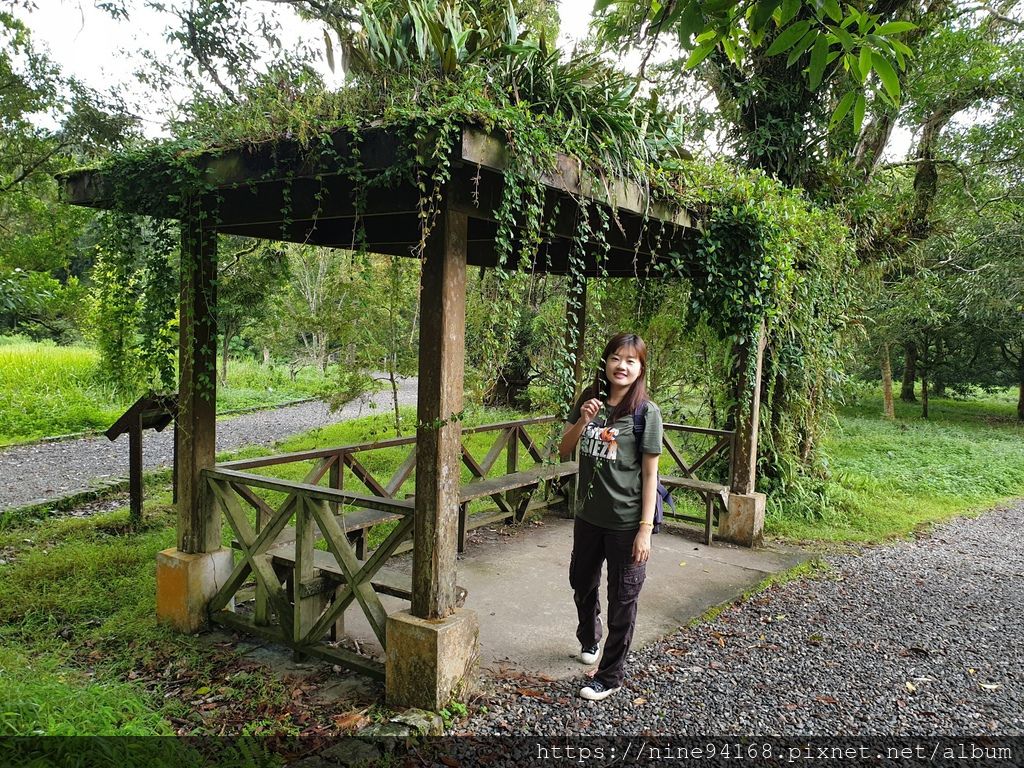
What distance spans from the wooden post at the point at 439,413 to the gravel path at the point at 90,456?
19.5 feet

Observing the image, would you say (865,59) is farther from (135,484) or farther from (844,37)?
(135,484)

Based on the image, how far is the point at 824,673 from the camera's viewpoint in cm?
421

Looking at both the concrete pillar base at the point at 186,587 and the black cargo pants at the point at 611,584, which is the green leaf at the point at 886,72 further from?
the concrete pillar base at the point at 186,587

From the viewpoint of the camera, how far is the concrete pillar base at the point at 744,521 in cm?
695

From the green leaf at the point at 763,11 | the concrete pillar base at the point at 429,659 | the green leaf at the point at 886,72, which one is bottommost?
the concrete pillar base at the point at 429,659

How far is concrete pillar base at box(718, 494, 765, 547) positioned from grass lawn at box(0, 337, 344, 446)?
27.3 feet

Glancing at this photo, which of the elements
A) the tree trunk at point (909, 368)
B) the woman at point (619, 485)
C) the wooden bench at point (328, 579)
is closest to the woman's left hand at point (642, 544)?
the woman at point (619, 485)

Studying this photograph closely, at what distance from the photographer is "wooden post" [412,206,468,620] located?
3.45 metres

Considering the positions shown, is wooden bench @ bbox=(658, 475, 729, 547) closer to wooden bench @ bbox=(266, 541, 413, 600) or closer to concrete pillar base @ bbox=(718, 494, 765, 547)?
concrete pillar base @ bbox=(718, 494, 765, 547)

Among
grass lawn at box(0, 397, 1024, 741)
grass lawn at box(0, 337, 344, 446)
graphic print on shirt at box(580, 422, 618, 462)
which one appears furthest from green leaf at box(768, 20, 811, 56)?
grass lawn at box(0, 337, 344, 446)

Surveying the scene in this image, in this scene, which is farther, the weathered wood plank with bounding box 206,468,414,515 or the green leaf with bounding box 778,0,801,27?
the weathered wood plank with bounding box 206,468,414,515

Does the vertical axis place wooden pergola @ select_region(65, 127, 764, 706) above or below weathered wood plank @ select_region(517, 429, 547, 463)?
above

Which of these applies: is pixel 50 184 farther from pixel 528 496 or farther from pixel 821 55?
pixel 821 55

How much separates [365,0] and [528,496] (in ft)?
16.7
